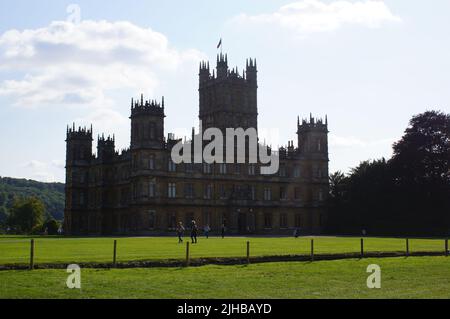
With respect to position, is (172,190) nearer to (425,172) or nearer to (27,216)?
(425,172)

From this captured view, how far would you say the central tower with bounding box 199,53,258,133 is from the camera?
88.4m

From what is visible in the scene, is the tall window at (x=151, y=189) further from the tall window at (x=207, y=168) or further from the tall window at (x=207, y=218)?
the tall window at (x=207, y=218)

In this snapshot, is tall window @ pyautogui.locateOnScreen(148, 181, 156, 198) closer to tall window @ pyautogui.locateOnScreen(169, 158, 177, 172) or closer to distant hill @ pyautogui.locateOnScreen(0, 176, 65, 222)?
tall window @ pyautogui.locateOnScreen(169, 158, 177, 172)

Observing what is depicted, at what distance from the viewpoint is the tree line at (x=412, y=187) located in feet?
240

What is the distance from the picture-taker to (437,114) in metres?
76.9

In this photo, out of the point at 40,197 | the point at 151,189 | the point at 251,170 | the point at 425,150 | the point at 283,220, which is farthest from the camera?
the point at 40,197

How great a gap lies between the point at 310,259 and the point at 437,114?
51.6 m

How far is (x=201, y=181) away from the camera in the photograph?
8112cm

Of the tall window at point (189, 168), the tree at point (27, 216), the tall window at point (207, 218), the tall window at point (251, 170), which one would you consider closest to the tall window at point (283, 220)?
the tall window at point (251, 170)

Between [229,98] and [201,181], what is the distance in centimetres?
1358

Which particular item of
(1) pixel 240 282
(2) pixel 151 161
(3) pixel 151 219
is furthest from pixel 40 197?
(1) pixel 240 282
